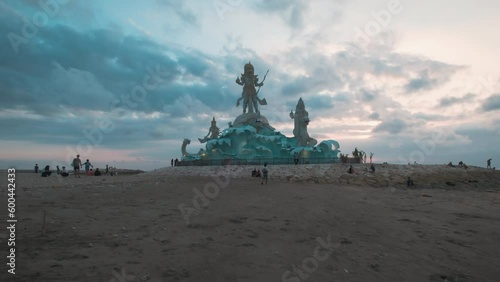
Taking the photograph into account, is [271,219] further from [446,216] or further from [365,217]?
[446,216]

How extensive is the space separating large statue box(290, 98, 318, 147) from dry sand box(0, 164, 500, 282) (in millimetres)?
28508

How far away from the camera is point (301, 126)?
148 ft

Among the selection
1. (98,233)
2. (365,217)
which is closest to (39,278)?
(98,233)

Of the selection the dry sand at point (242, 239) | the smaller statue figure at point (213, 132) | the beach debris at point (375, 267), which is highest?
the smaller statue figure at point (213, 132)

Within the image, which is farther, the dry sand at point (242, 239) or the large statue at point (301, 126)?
the large statue at point (301, 126)

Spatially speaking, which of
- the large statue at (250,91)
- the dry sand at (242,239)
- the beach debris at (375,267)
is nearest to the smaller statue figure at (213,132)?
the large statue at (250,91)

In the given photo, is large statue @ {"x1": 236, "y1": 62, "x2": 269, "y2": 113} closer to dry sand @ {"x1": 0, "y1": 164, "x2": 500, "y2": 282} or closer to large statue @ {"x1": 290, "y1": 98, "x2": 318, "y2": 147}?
large statue @ {"x1": 290, "y1": 98, "x2": 318, "y2": 147}

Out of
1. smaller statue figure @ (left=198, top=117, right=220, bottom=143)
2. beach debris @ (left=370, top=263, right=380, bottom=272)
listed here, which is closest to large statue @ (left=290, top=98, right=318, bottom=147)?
smaller statue figure @ (left=198, top=117, right=220, bottom=143)

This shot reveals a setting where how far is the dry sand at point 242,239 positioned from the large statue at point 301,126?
93.5 ft

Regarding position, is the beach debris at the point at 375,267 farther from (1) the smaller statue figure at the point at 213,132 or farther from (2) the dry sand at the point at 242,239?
Answer: (1) the smaller statue figure at the point at 213,132

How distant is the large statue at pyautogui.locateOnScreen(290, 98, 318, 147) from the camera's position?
1749 inches

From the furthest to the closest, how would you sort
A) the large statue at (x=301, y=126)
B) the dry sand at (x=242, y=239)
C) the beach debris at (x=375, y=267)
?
the large statue at (x=301, y=126)
the beach debris at (x=375, y=267)
the dry sand at (x=242, y=239)

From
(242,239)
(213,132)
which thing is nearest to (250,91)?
(213,132)

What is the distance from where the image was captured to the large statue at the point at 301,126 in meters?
44.4
